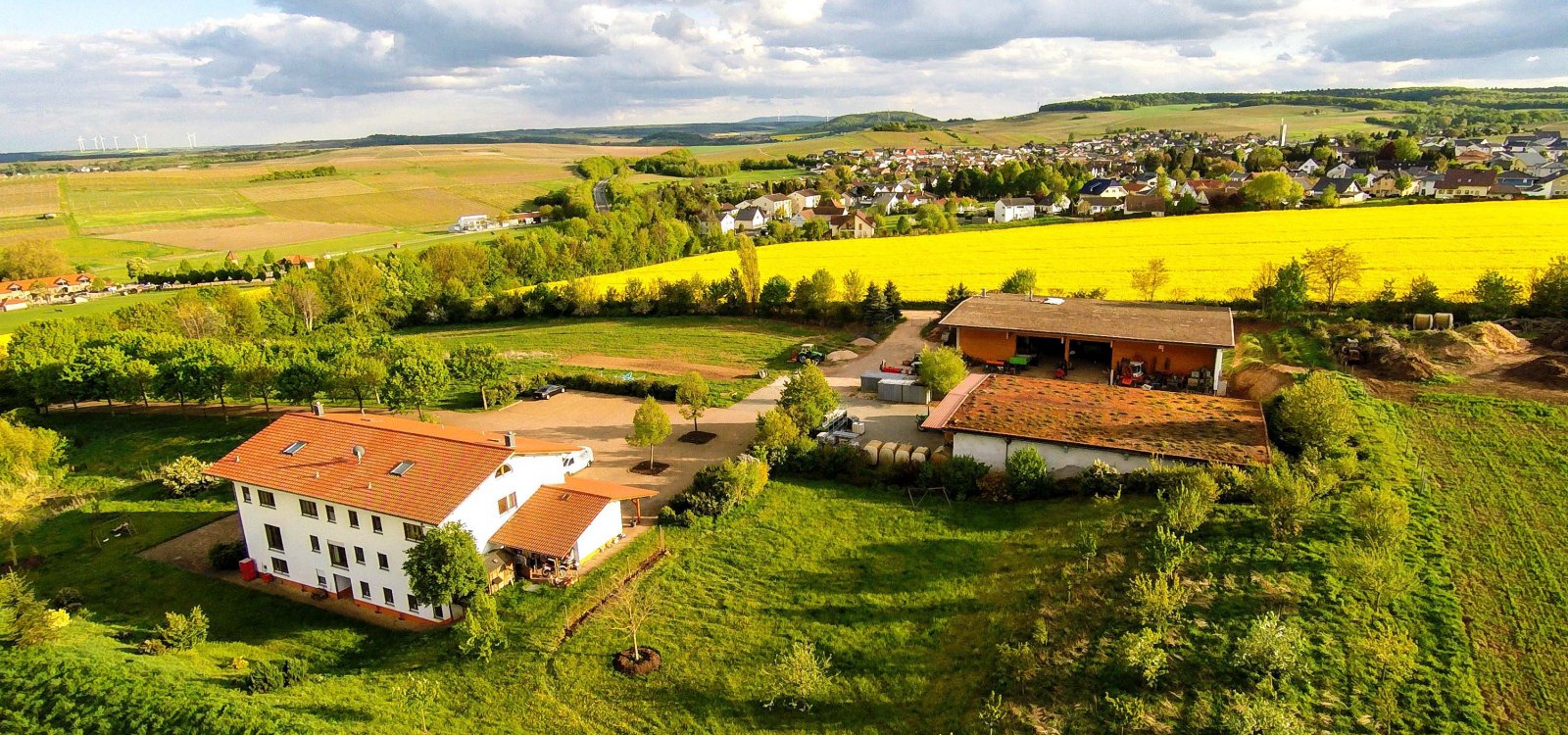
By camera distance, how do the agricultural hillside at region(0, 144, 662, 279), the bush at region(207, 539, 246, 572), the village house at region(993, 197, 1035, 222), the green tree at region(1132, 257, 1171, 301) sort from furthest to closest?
the agricultural hillside at region(0, 144, 662, 279)
the village house at region(993, 197, 1035, 222)
the green tree at region(1132, 257, 1171, 301)
the bush at region(207, 539, 246, 572)

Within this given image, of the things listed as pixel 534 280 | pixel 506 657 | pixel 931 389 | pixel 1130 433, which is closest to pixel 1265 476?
pixel 1130 433

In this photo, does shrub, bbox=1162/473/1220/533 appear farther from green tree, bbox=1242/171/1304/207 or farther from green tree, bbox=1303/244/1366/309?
green tree, bbox=1242/171/1304/207

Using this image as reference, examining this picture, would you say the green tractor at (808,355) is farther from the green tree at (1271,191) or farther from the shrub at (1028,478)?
the green tree at (1271,191)

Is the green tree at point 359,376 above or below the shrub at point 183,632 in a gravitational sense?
above

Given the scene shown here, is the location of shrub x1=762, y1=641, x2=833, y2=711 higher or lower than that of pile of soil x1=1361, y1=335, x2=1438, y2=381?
lower

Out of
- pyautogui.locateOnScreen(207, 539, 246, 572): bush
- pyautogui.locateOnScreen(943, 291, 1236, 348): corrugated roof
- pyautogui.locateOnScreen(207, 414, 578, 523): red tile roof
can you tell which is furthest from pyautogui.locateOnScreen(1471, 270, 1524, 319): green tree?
pyautogui.locateOnScreen(207, 539, 246, 572): bush

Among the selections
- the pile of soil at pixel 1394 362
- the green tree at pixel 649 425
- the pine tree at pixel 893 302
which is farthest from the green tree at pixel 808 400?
the pile of soil at pixel 1394 362

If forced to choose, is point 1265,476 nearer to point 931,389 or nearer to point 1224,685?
point 1224,685
